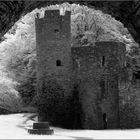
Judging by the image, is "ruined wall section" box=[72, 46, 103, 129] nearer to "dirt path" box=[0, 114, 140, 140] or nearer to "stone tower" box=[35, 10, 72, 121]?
"stone tower" box=[35, 10, 72, 121]

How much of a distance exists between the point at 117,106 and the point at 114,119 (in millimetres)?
937

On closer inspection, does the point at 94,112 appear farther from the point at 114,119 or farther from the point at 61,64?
the point at 61,64

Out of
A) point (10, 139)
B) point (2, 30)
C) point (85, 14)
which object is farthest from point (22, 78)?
point (2, 30)

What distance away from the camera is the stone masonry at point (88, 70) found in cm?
3359

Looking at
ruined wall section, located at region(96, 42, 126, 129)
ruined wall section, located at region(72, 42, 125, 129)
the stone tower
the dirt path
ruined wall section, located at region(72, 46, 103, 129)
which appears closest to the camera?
the dirt path

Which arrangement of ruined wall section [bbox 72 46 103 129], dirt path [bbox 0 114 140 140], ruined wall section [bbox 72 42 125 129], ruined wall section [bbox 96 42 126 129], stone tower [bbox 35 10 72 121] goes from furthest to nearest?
stone tower [bbox 35 10 72 121] → ruined wall section [bbox 96 42 126 129] → ruined wall section [bbox 72 42 125 129] → ruined wall section [bbox 72 46 103 129] → dirt path [bbox 0 114 140 140]

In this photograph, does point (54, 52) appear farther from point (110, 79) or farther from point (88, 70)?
point (110, 79)

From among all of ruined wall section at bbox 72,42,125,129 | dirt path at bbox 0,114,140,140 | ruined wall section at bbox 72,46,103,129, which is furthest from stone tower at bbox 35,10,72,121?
dirt path at bbox 0,114,140,140

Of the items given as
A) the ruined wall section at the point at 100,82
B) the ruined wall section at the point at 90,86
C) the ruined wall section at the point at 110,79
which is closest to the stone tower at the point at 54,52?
the ruined wall section at the point at 90,86

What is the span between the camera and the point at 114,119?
33719 millimetres

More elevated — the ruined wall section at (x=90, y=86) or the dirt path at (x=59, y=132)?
the ruined wall section at (x=90, y=86)

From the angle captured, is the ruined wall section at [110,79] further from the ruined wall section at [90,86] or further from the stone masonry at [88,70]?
the ruined wall section at [90,86]

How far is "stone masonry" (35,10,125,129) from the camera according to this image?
110ft

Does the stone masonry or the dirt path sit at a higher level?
the stone masonry
